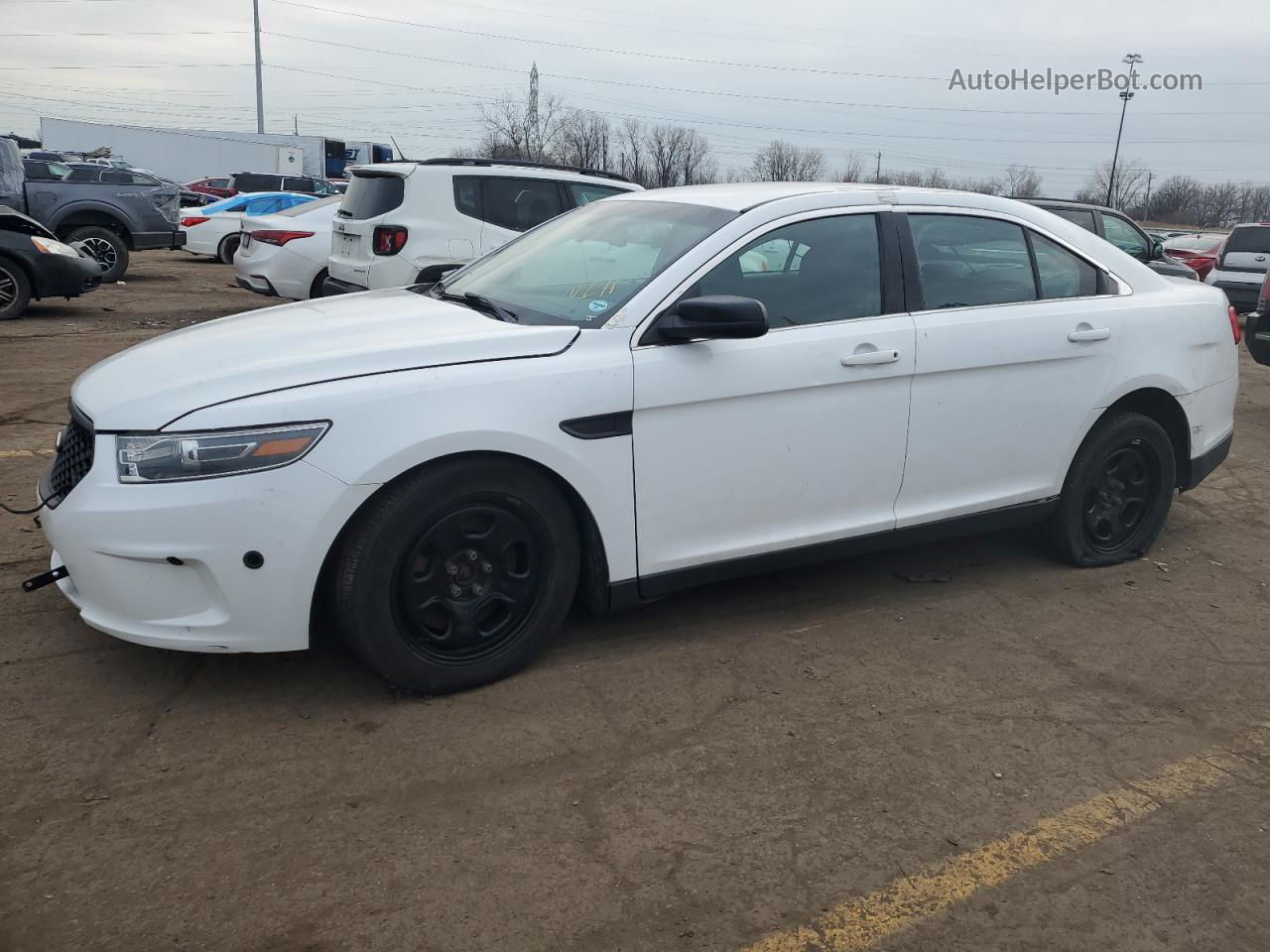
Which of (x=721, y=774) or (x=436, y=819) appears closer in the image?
(x=436, y=819)

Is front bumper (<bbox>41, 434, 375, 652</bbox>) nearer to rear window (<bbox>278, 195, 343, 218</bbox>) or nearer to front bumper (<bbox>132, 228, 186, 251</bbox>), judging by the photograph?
rear window (<bbox>278, 195, 343, 218</bbox>)

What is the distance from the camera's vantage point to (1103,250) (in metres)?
4.91

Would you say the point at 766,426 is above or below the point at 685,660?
above

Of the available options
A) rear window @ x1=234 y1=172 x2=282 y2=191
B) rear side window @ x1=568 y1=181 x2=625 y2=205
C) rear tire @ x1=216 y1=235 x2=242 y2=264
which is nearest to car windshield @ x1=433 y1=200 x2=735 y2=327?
rear side window @ x1=568 y1=181 x2=625 y2=205

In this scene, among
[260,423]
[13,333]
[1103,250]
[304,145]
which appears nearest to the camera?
[260,423]

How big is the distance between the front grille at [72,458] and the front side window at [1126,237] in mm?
11675

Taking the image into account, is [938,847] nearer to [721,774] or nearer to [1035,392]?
[721,774]

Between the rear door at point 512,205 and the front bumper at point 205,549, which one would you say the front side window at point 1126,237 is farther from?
the front bumper at point 205,549

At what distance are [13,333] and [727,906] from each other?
11.0m

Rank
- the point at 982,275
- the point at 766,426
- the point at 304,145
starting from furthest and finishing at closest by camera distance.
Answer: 1. the point at 304,145
2. the point at 982,275
3. the point at 766,426

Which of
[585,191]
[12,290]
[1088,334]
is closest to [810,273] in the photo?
[1088,334]

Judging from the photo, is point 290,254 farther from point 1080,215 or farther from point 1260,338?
point 1260,338

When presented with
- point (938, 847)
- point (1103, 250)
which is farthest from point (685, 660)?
point (1103, 250)

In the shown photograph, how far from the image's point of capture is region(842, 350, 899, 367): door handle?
13.1ft
